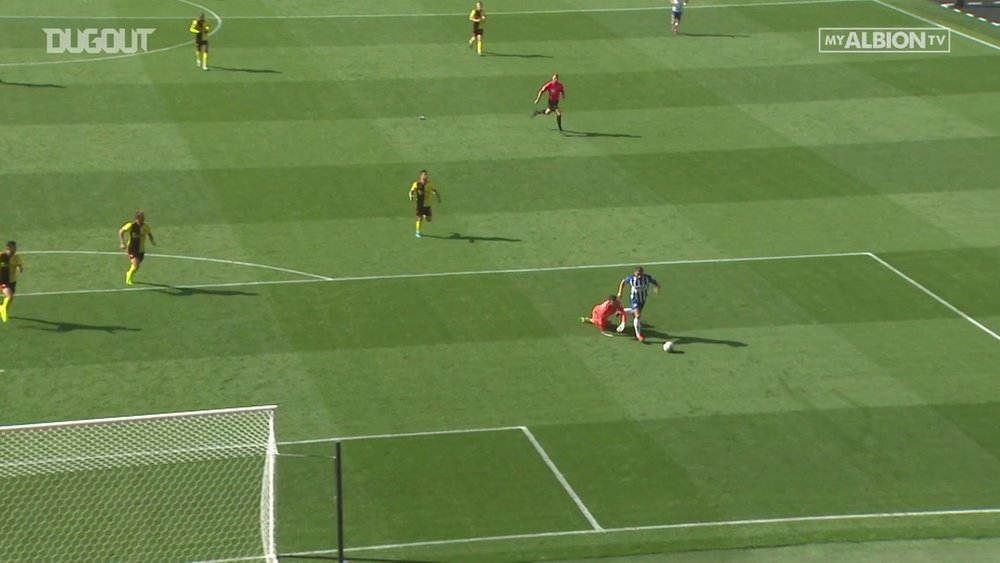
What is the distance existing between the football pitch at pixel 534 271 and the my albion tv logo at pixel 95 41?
1.03 m

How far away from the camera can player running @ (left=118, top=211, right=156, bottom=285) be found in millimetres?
37500

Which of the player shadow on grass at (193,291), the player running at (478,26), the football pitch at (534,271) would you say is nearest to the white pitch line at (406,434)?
the football pitch at (534,271)

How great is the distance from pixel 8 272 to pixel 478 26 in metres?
26.0

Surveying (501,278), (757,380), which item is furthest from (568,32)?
(757,380)

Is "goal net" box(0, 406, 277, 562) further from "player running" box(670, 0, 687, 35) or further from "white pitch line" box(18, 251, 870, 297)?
"player running" box(670, 0, 687, 35)

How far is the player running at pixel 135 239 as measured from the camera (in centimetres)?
3750

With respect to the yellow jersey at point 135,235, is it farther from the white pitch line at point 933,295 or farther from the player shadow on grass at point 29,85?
the player shadow on grass at point 29,85

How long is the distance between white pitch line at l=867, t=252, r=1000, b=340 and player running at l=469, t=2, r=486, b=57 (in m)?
20.7

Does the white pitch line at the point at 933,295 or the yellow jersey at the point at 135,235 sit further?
the yellow jersey at the point at 135,235

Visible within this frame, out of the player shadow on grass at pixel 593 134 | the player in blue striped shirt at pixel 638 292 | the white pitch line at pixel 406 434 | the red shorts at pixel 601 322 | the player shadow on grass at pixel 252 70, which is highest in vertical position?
the player shadow on grass at pixel 252 70

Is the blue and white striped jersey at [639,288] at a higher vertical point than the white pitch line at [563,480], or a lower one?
higher

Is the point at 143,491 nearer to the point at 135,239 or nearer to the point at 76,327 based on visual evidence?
the point at 76,327

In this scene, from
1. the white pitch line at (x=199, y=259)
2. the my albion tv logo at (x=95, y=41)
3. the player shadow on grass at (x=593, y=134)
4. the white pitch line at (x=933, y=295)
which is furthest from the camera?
the my albion tv logo at (x=95, y=41)

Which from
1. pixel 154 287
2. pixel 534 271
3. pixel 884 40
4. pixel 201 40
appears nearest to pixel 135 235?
pixel 154 287
